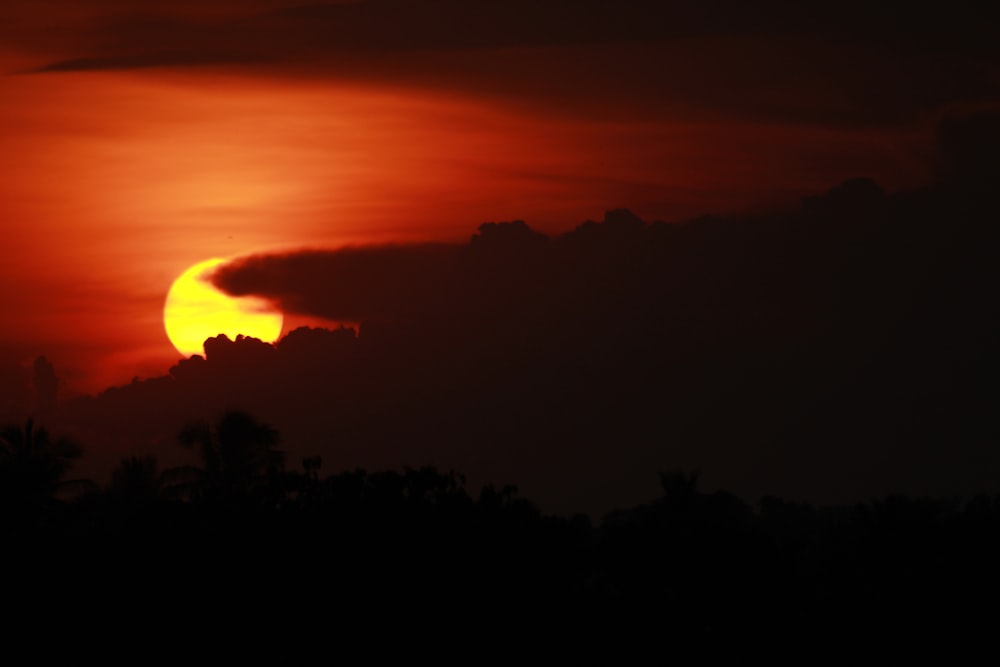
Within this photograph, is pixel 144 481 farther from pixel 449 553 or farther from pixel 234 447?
pixel 449 553

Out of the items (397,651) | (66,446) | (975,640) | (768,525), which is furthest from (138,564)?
(768,525)

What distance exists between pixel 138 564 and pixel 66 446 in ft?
75.0

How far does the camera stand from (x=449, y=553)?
43.5 meters

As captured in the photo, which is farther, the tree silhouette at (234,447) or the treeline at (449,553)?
the tree silhouette at (234,447)

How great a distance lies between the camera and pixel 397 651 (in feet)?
133

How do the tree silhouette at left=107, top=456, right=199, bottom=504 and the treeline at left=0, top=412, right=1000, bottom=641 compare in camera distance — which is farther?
the tree silhouette at left=107, top=456, right=199, bottom=504

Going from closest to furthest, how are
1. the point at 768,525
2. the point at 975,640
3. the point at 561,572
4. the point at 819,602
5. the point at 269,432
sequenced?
the point at 561,572
the point at 975,640
the point at 819,602
the point at 269,432
the point at 768,525

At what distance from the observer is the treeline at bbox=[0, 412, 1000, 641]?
4197 centimetres

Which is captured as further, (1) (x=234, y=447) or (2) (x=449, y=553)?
(1) (x=234, y=447)

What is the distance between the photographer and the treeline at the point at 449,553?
42.0 m

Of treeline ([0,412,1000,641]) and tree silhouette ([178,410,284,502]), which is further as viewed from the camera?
tree silhouette ([178,410,284,502])

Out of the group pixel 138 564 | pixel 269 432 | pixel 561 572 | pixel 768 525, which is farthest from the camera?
pixel 768 525

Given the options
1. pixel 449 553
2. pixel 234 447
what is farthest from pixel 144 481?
pixel 449 553

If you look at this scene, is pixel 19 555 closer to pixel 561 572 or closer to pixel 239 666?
pixel 239 666
